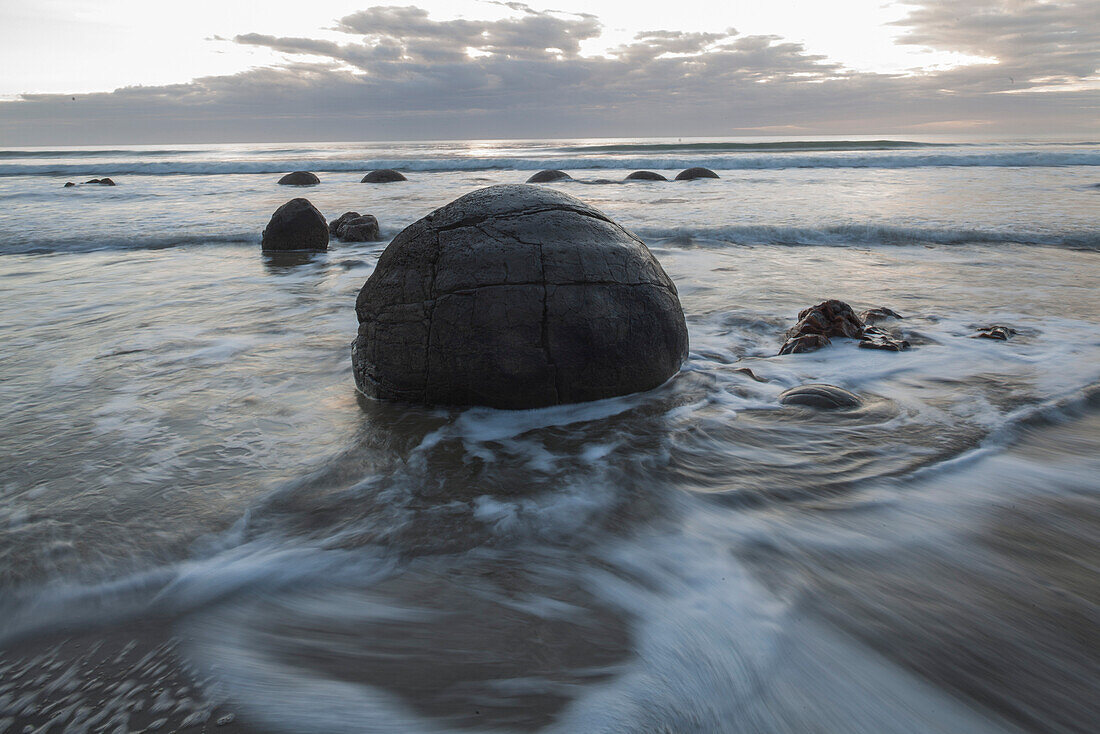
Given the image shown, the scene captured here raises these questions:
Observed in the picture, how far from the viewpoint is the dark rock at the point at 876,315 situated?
5938 millimetres

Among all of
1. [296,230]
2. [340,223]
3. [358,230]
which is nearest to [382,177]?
[340,223]

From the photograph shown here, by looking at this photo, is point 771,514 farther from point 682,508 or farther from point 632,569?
point 632,569

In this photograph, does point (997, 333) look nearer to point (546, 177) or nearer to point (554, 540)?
point (554, 540)

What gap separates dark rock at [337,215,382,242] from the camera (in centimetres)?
1123

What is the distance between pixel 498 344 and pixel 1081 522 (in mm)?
2873

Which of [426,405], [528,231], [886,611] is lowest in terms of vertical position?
[886,611]

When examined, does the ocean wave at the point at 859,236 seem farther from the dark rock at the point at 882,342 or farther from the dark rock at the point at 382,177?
the dark rock at the point at 382,177

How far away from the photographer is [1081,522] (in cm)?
284

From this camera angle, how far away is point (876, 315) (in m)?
6.04

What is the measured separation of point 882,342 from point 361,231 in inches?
344

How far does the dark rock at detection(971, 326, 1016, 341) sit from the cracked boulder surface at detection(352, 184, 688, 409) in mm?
2925

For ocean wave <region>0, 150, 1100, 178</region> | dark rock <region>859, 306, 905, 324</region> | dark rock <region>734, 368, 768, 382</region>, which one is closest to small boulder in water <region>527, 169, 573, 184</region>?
ocean wave <region>0, 150, 1100, 178</region>

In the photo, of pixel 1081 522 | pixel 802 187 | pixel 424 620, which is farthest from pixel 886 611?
pixel 802 187

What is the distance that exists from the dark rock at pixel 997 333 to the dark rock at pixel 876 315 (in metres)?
0.80
